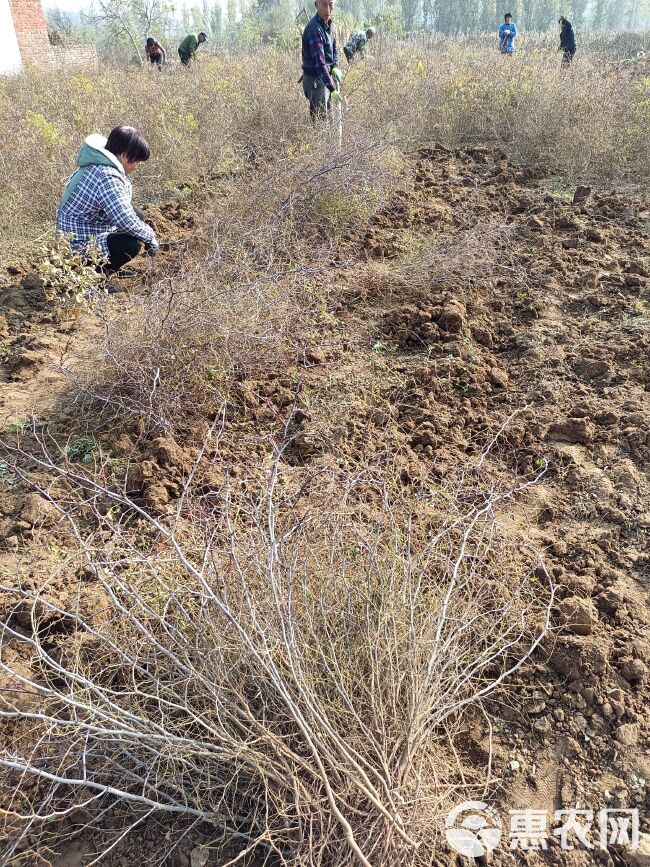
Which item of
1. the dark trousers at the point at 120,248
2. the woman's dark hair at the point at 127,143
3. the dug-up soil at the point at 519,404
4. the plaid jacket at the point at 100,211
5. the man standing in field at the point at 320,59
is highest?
the man standing in field at the point at 320,59

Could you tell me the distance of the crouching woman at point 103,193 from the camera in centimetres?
390

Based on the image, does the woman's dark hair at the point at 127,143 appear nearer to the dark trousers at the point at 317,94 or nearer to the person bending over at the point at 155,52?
the dark trousers at the point at 317,94

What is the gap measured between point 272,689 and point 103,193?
348cm

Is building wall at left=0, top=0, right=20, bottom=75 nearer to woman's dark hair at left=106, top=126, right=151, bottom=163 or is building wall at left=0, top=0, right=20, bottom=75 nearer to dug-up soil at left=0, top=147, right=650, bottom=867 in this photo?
dug-up soil at left=0, top=147, right=650, bottom=867

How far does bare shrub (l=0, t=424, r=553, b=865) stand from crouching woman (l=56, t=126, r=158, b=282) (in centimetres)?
258

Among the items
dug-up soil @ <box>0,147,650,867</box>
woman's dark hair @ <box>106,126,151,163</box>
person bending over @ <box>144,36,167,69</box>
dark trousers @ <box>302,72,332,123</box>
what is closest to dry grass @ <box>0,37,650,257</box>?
dark trousers @ <box>302,72,332,123</box>

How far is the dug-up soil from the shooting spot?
6.16ft

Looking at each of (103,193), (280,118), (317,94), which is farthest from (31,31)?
(103,193)

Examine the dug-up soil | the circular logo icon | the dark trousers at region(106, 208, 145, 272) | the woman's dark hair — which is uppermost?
the woman's dark hair

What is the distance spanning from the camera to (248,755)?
1.52 m

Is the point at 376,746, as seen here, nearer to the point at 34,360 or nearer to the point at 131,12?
the point at 34,360

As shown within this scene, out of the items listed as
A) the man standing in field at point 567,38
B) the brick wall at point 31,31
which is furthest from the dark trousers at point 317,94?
the brick wall at point 31,31

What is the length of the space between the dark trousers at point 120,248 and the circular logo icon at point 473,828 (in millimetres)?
3871

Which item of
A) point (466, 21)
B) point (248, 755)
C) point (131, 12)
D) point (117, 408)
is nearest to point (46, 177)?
point (117, 408)
